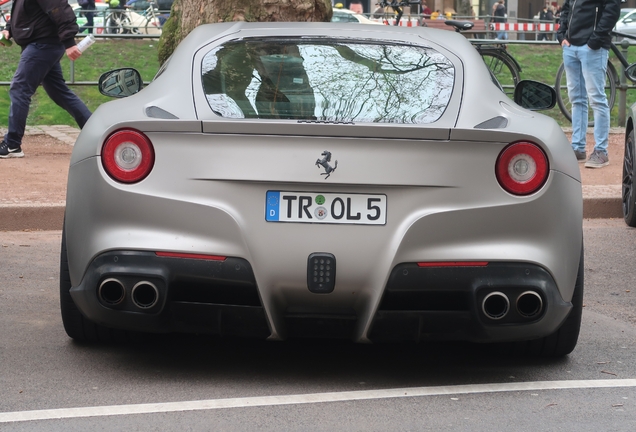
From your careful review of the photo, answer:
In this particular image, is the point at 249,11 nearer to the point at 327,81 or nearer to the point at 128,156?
the point at 327,81

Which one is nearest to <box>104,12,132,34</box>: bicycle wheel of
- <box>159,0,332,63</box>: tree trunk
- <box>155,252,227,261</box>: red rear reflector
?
<box>159,0,332,63</box>: tree trunk

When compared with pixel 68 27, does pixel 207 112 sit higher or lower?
higher

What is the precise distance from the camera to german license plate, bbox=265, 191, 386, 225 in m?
4.11

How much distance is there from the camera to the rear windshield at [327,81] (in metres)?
4.43

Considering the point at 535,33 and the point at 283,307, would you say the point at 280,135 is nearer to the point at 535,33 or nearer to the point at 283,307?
the point at 283,307

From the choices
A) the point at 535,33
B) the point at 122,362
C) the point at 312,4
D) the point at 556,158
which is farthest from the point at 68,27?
the point at 535,33

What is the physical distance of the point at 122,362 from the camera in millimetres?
4703

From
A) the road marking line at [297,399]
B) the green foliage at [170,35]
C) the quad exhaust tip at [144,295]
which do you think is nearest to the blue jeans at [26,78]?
the green foliage at [170,35]

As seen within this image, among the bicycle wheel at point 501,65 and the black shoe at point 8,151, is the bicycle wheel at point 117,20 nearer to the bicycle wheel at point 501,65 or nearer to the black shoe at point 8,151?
the bicycle wheel at point 501,65

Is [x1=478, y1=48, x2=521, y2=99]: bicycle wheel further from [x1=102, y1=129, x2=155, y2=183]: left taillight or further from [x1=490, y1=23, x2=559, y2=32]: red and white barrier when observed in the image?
[x1=490, y1=23, x2=559, y2=32]: red and white barrier

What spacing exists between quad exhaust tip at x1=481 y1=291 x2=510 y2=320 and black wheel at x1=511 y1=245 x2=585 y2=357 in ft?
1.76

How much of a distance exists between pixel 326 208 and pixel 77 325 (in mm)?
1374

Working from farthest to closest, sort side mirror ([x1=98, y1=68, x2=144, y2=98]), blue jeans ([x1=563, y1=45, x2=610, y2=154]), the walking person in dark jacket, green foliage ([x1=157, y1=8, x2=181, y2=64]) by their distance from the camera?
blue jeans ([x1=563, y1=45, x2=610, y2=154]) < the walking person in dark jacket < green foliage ([x1=157, y1=8, x2=181, y2=64]) < side mirror ([x1=98, y1=68, x2=144, y2=98])

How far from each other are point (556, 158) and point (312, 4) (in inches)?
219
